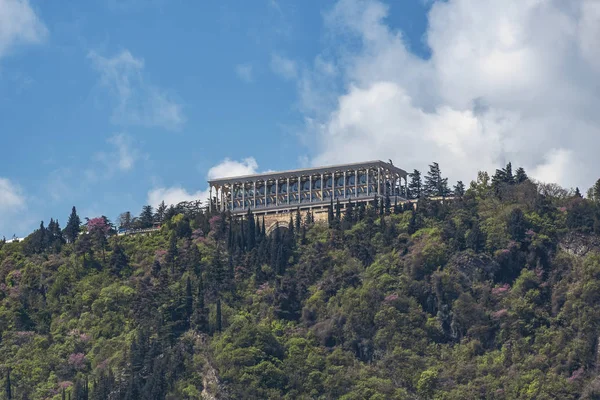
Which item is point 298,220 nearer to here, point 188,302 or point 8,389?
point 188,302

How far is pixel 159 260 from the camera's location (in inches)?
6545

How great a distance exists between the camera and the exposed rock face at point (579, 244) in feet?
500

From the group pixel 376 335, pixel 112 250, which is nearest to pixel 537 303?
pixel 376 335

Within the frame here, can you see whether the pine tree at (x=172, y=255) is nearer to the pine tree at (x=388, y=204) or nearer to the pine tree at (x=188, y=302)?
the pine tree at (x=188, y=302)

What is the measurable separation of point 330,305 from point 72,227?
37.7 meters

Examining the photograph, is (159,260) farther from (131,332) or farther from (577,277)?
(577,277)

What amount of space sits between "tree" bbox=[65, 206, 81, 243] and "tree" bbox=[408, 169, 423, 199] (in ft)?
115

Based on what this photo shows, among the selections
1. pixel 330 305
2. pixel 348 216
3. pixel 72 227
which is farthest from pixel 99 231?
pixel 330 305

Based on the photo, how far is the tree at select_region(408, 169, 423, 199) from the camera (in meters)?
178

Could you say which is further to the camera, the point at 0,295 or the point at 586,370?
the point at 0,295

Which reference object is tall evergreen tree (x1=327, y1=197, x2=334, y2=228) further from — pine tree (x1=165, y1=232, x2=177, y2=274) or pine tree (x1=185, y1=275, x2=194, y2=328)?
pine tree (x1=185, y1=275, x2=194, y2=328)

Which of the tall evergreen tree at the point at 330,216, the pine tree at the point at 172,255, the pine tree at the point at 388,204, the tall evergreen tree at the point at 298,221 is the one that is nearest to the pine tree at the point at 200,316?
the pine tree at the point at 172,255

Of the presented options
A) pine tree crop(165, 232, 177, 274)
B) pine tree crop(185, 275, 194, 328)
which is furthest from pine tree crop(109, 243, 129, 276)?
pine tree crop(185, 275, 194, 328)

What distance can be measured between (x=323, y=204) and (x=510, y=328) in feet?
114
